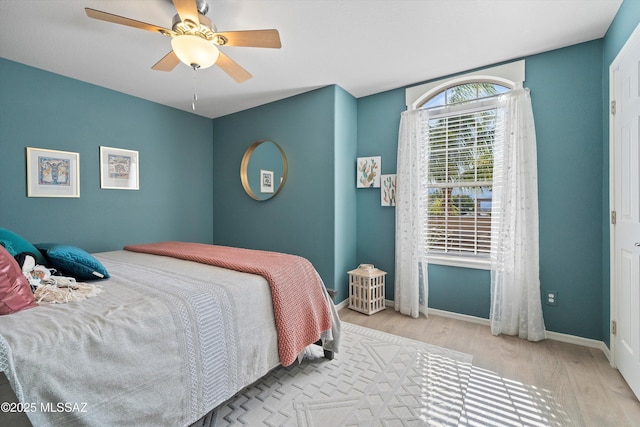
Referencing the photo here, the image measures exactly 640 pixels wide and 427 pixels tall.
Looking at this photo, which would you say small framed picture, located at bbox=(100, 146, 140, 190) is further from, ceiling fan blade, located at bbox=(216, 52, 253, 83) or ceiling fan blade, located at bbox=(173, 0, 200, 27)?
ceiling fan blade, located at bbox=(173, 0, 200, 27)

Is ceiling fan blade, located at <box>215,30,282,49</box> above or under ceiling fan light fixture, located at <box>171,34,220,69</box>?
above

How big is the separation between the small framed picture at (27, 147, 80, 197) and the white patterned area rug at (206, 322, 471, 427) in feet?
9.19

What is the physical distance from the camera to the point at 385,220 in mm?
3516

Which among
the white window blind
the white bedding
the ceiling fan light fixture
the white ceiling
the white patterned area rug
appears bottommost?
the white patterned area rug

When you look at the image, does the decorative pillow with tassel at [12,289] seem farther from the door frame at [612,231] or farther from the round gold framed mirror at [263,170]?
the door frame at [612,231]

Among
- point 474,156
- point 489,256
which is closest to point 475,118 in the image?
point 474,156

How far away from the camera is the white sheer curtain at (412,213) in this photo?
10.3 ft

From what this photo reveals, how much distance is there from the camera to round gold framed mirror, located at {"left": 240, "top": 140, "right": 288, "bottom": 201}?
3.81 meters

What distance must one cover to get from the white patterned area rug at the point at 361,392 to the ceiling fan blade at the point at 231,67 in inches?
88.9

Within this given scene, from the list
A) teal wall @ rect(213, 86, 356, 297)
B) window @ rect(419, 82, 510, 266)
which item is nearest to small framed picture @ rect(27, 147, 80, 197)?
teal wall @ rect(213, 86, 356, 297)

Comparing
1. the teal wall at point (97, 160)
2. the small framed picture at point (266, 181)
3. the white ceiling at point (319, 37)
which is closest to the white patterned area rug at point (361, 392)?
the small framed picture at point (266, 181)

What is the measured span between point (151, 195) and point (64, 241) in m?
1.02

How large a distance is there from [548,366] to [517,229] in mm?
1086

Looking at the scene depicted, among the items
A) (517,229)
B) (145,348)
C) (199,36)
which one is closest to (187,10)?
(199,36)
